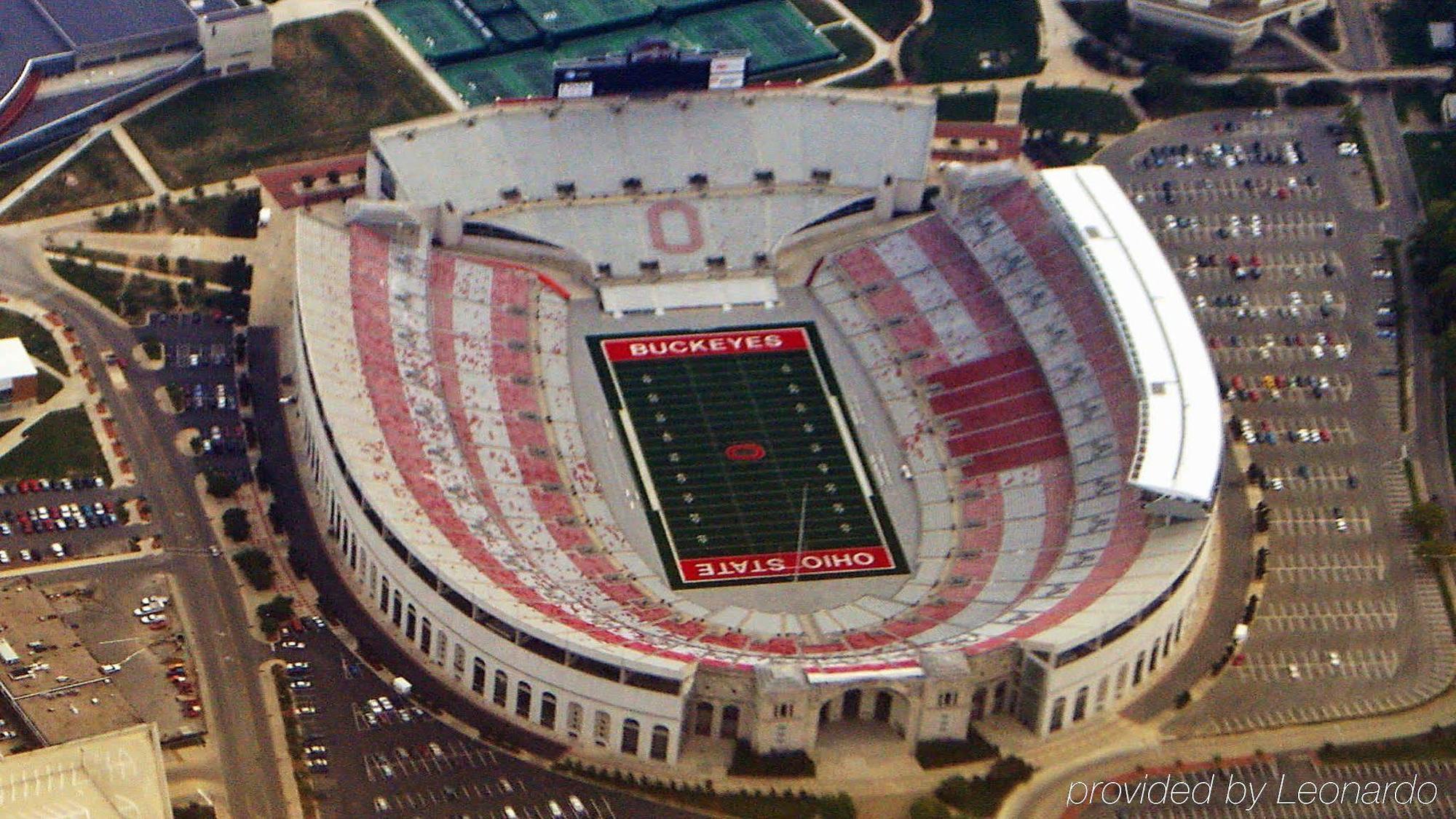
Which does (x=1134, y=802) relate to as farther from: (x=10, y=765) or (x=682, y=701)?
(x=10, y=765)

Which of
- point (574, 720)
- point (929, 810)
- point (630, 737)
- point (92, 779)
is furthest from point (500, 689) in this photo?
point (929, 810)

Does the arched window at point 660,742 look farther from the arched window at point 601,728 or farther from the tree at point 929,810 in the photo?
the tree at point 929,810

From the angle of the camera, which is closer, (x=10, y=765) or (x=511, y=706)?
(x=10, y=765)

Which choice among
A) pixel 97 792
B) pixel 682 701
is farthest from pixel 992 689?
pixel 97 792

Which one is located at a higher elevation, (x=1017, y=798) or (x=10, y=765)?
(x=10, y=765)

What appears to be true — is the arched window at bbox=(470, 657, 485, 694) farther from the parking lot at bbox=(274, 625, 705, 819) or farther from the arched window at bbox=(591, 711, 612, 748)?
the arched window at bbox=(591, 711, 612, 748)
